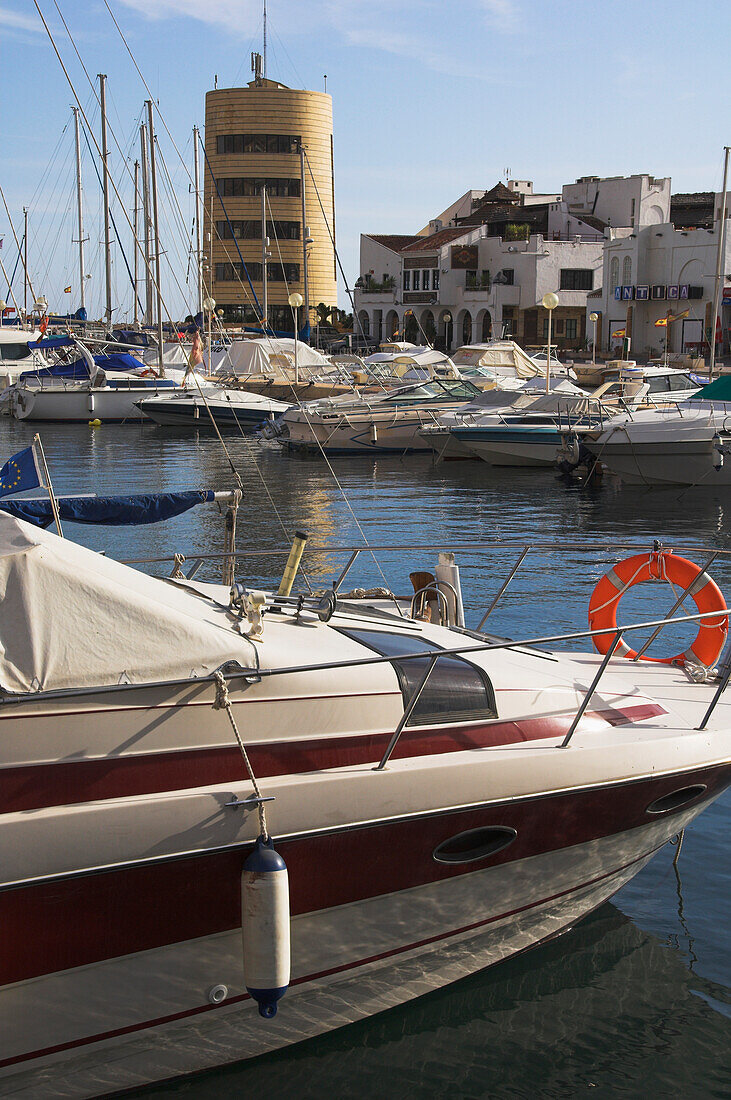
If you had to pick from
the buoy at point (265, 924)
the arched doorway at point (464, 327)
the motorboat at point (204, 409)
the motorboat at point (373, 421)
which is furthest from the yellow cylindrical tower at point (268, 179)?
the buoy at point (265, 924)

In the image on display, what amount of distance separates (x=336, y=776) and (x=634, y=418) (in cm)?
2137

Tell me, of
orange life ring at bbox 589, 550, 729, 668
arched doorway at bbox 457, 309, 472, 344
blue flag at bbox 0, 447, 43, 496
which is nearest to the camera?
blue flag at bbox 0, 447, 43, 496

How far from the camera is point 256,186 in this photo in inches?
2640

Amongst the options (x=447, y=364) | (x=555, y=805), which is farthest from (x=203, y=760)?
(x=447, y=364)

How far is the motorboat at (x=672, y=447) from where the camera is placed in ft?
74.6

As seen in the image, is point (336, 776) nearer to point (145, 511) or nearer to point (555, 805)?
point (555, 805)

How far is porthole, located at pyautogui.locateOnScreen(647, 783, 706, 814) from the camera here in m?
5.05

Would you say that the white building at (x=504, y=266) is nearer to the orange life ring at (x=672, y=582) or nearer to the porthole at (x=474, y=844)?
the orange life ring at (x=672, y=582)

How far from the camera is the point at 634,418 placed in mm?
24203

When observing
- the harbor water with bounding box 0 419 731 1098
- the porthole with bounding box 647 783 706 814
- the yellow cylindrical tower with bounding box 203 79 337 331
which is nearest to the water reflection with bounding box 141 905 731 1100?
the harbor water with bounding box 0 419 731 1098

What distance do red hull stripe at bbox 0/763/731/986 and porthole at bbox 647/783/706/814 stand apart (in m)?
0.24

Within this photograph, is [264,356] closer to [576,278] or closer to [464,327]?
[464,327]

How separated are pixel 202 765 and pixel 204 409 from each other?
106 feet

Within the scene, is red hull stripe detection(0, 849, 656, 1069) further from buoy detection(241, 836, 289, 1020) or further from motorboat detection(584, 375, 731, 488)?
motorboat detection(584, 375, 731, 488)
